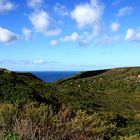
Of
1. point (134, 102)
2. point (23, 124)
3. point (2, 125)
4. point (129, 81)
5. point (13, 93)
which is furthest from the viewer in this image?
point (129, 81)

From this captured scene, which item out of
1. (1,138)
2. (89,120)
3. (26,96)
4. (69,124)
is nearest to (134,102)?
(26,96)

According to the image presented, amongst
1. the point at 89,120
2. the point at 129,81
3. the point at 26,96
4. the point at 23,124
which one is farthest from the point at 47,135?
the point at 129,81

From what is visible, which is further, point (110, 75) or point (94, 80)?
point (110, 75)

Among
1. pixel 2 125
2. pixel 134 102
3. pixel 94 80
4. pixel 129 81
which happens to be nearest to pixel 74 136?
pixel 2 125

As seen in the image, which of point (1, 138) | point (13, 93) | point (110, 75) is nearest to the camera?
point (1, 138)

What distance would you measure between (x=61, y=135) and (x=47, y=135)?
1008 mm

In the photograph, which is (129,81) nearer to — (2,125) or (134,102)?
(134,102)

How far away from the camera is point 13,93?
83.0ft

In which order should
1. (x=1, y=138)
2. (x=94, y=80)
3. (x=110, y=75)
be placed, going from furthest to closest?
(x=110, y=75)
(x=94, y=80)
(x=1, y=138)

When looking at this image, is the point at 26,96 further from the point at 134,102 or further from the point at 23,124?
the point at 134,102

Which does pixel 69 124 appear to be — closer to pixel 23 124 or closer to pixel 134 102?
pixel 23 124

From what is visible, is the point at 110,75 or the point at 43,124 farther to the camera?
the point at 110,75

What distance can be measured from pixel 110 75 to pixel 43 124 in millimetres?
66913

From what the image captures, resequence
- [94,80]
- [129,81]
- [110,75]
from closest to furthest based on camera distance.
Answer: [129,81] < [94,80] < [110,75]
